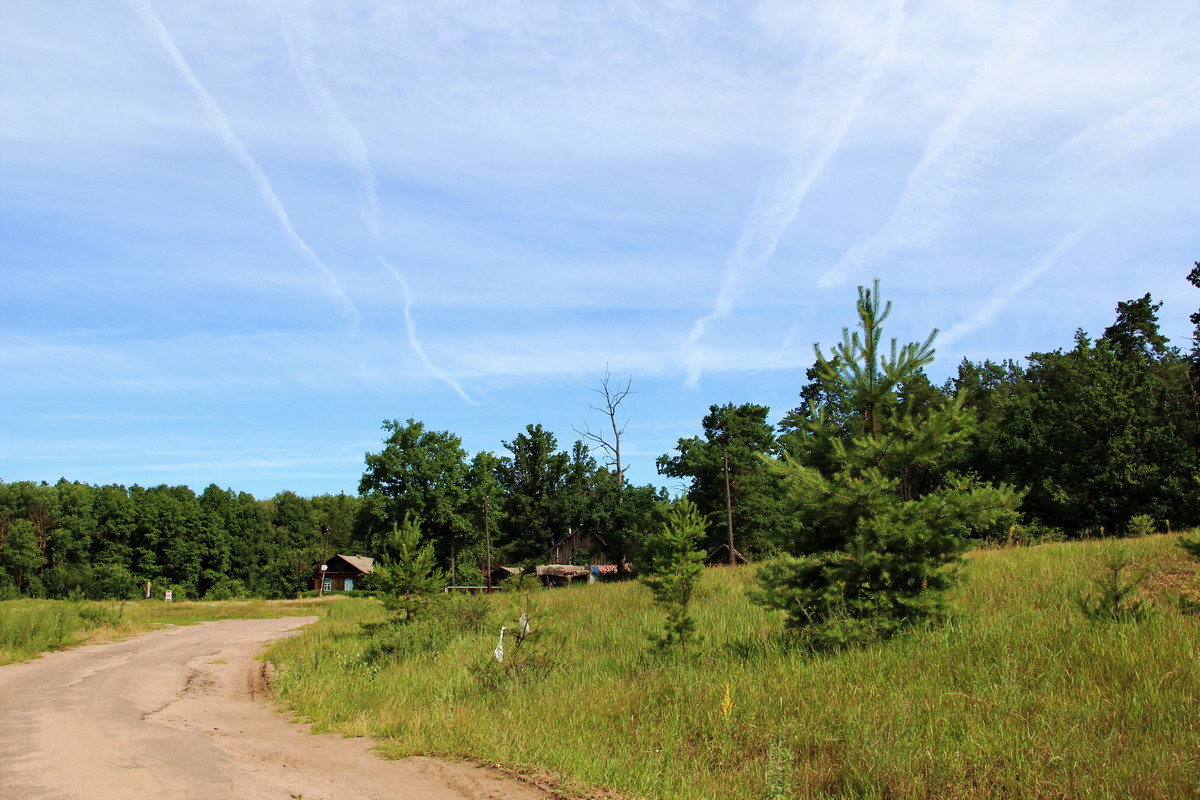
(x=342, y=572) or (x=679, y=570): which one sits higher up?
(x=679, y=570)

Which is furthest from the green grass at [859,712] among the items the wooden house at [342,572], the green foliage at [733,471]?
the wooden house at [342,572]

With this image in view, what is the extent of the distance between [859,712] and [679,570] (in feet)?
21.2

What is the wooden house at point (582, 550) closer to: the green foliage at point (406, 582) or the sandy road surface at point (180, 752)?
the green foliage at point (406, 582)

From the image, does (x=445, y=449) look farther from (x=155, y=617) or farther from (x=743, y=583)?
(x=743, y=583)

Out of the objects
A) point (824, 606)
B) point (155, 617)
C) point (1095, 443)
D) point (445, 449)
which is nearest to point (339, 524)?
point (445, 449)

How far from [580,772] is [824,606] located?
4429 millimetres

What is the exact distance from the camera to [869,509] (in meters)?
9.44

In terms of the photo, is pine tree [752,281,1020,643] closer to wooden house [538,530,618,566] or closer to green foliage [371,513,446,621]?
green foliage [371,513,446,621]

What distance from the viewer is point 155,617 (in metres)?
35.8

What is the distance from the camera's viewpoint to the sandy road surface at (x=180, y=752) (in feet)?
20.6

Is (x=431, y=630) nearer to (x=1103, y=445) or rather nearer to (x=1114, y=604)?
(x=1114, y=604)

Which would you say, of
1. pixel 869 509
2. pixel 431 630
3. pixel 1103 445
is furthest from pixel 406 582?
pixel 1103 445

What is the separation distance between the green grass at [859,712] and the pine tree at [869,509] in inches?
21.8

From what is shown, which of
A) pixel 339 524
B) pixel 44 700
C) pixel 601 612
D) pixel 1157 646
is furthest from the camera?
pixel 339 524
